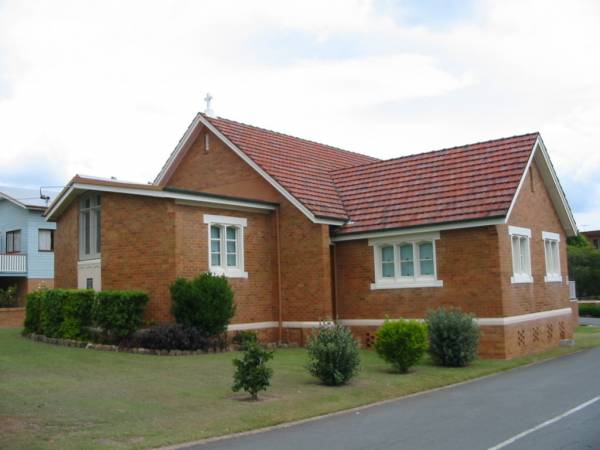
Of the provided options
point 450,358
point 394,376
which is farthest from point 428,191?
point 394,376

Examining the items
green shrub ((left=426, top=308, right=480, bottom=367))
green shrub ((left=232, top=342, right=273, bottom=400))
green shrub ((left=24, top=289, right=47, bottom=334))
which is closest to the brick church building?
green shrub ((left=24, top=289, right=47, bottom=334))

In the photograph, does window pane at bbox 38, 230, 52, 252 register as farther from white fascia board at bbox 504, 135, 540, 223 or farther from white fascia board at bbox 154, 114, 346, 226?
white fascia board at bbox 504, 135, 540, 223

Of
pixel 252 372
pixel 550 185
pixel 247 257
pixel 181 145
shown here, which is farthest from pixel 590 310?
pixel 252 372

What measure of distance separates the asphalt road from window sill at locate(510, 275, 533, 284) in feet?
18.0

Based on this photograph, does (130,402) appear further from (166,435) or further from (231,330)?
(231,330)

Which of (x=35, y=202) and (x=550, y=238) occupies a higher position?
(x=35, y=202)

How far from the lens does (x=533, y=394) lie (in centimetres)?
1325

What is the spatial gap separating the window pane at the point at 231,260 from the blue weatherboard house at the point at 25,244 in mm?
23397

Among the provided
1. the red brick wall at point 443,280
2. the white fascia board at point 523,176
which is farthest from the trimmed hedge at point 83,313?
the white fascia board at point 523,176

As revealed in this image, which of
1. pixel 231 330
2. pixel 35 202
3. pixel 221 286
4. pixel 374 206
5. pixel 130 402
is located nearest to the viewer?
pixel 130 402

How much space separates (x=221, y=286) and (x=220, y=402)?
702 cm

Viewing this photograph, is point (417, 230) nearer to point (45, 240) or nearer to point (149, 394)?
point (149, 394)

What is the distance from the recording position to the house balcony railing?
40.1 m

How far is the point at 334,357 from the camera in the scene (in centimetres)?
1424
